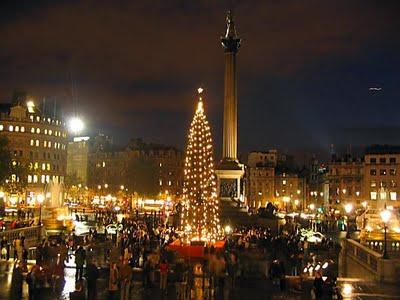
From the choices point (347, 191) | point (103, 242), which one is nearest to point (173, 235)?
point (103, 242)

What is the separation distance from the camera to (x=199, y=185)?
43.9m

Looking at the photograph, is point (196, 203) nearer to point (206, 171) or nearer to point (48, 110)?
point (206, 171)

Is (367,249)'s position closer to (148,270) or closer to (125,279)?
(148,270)

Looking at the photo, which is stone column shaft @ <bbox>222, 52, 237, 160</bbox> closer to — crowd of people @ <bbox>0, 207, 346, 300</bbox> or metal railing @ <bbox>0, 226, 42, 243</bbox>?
metal railing @ <bbox>0, 226, 42, 243</bbox>

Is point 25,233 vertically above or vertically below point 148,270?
above

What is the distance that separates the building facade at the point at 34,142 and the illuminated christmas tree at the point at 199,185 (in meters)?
73.4

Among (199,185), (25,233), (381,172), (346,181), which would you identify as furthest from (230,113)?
(346,181)

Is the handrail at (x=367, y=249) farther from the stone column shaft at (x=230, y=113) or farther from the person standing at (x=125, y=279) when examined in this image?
the stone column shaft at (x=230, y=113)

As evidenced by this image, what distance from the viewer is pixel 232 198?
222 ft

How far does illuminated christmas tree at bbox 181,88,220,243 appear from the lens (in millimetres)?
42875

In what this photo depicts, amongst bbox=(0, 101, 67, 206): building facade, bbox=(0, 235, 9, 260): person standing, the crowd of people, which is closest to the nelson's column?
the crowd of people

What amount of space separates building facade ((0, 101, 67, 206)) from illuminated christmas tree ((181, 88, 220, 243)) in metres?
73.4

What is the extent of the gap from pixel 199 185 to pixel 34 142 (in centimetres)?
8627

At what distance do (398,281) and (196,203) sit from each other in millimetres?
18813
